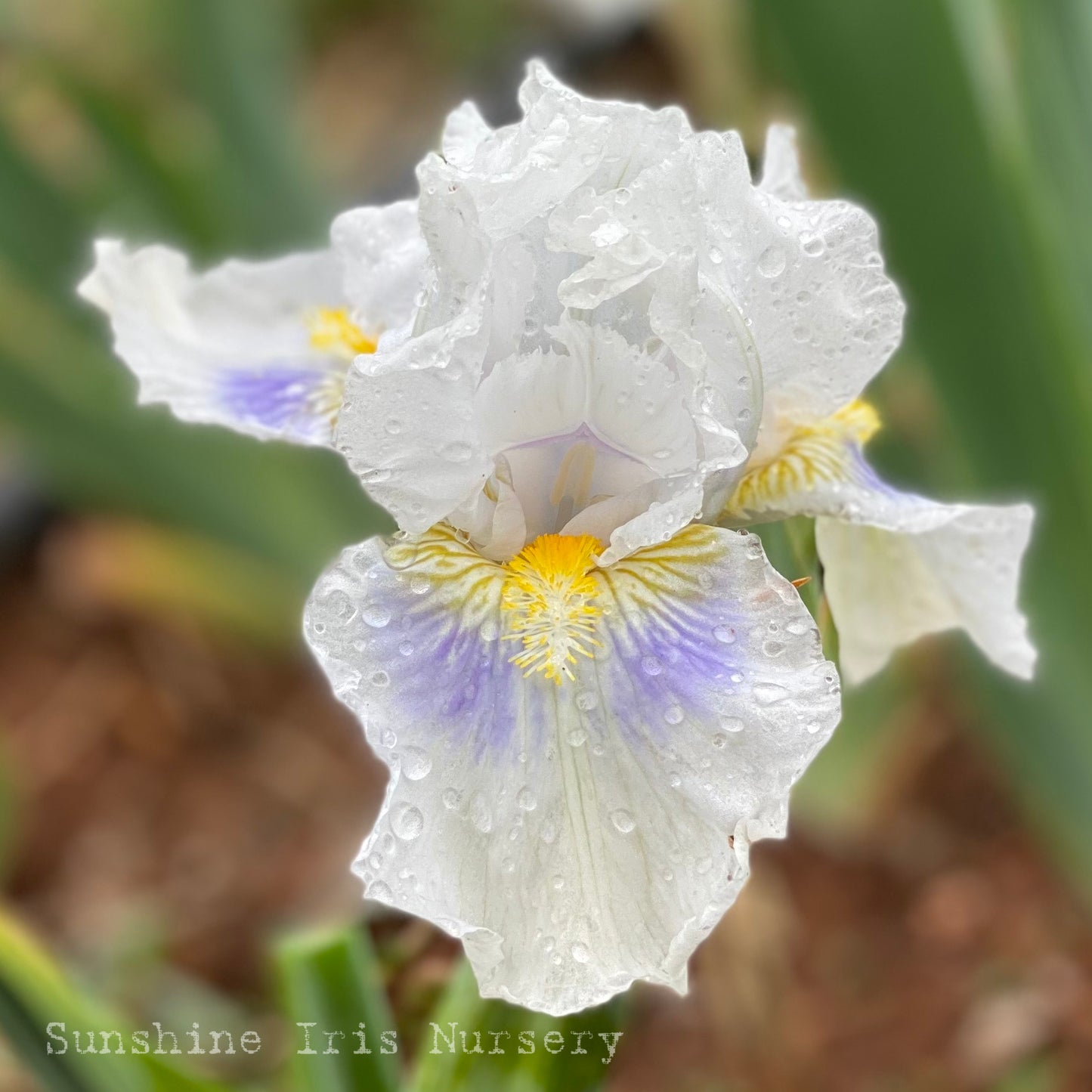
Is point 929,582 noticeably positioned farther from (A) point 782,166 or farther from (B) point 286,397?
(B) point 286,397

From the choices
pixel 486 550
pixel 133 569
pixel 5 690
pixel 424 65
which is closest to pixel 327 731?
pixel 133 569

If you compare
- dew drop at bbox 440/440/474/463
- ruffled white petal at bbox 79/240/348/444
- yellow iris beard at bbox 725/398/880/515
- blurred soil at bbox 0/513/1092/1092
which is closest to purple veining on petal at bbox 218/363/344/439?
ruffled white petal at bbox 79/240/348/444

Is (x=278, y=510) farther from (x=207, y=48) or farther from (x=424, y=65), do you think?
(x=424, y=65)

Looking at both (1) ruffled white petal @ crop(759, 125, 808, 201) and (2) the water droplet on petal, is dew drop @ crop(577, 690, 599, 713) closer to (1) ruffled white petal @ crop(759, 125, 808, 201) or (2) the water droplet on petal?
(2) the water droplet on petal

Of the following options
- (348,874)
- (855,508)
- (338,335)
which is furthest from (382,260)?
(348,874)

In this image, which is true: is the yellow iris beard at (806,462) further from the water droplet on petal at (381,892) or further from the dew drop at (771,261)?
the water droplet on petal at (381,892)

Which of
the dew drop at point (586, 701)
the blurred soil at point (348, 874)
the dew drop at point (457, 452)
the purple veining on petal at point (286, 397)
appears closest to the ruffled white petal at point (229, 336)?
the purple veining on petal at point (286, 397)
